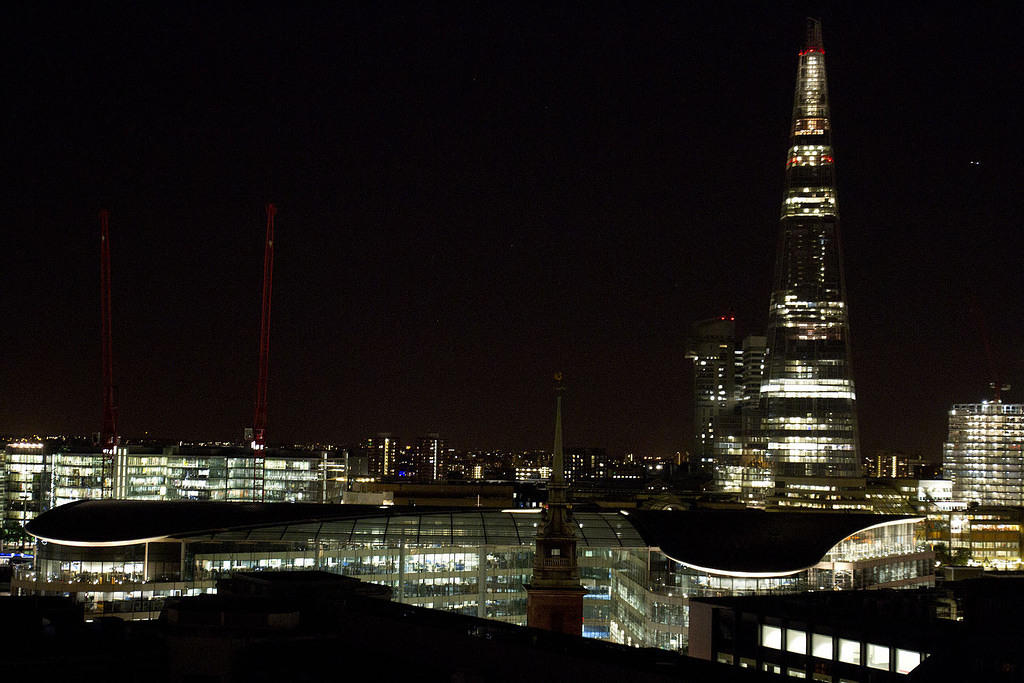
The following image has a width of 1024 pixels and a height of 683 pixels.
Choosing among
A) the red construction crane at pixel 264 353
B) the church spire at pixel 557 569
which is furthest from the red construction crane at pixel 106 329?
the church spire at pixel 557 569

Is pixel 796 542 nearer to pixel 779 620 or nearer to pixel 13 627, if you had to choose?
pixel 779 620

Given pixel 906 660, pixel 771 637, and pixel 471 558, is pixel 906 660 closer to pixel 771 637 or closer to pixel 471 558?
pixel 771 637

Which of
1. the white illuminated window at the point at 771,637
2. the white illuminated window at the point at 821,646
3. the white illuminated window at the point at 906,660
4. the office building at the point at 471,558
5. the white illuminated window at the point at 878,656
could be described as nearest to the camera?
the white illuminated window at the point at 906,660

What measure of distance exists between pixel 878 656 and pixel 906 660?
1.30 m

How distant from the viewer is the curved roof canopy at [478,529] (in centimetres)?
9825

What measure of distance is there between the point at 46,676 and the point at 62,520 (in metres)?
75.9

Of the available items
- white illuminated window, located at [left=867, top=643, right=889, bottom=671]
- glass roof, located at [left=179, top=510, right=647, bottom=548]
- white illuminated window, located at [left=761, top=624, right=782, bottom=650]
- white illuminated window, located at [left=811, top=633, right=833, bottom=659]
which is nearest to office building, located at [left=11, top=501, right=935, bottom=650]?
glass roof, located at [left=179, top=510, right=647, bottom=548]

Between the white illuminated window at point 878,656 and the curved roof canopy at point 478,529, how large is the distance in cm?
4188

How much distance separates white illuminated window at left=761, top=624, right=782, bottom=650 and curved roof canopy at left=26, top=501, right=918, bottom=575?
36146mm

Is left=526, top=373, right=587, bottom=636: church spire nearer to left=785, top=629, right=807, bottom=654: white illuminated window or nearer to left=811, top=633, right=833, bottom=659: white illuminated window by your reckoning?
left=785, top=629, right=807, bottom=654: white illuminated window

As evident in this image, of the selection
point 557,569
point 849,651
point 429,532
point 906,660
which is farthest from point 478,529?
point 906,660

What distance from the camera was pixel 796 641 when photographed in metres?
57.2

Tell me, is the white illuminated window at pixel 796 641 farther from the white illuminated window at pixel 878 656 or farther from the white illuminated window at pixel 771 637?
the white illuminated window at pixel 878 656

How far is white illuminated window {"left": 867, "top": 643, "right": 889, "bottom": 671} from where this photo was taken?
52625 millimetres
